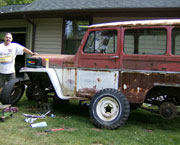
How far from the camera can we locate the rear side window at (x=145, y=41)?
13.4ft

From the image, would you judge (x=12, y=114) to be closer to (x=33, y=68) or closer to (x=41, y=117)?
(x=41, y=117)

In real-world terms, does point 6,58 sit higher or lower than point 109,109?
higher

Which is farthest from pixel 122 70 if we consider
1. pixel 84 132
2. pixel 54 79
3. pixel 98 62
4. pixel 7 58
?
pixel 7 58

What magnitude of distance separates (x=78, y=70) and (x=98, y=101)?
0.89m

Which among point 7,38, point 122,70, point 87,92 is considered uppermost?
point 7,38

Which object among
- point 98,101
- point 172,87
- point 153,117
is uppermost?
point 172,87

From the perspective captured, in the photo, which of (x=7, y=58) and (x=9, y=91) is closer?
(x=9, y=91)

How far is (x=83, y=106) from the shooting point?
5.89 m

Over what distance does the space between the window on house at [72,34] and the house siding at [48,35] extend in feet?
0.85

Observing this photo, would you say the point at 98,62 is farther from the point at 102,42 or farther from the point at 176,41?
the point at 176,41

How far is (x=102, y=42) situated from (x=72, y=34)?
4357 mm

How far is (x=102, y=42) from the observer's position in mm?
4535

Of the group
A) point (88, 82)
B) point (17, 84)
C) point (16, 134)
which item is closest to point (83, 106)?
point (88, 82)

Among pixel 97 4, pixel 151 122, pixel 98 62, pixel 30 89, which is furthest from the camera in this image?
pixel 97 4
